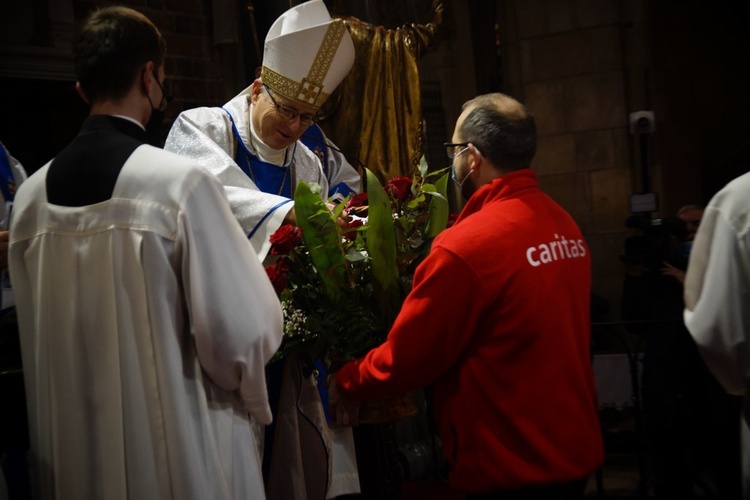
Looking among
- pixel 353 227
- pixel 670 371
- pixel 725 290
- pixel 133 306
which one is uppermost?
pixel 353 227

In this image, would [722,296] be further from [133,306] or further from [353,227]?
[133,306]

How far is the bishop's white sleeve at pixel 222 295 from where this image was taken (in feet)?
6.32

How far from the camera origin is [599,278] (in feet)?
22.0

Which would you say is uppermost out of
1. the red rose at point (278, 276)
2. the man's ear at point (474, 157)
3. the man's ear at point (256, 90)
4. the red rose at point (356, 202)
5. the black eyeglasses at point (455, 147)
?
the man's ear at point (256, 90)

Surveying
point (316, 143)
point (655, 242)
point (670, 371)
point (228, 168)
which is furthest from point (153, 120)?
point (670, 371)

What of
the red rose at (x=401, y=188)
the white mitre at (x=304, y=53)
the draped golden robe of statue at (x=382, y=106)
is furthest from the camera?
the draped golden robe of statue at (x=382, y=106)

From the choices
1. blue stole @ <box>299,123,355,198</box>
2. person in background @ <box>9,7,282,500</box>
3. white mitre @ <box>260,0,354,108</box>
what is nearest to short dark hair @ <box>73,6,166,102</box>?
person in background @ <box>9,7,282,500</box>

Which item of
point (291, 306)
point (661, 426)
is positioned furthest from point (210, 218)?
point (661, 426)

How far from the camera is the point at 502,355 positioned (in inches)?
86.4

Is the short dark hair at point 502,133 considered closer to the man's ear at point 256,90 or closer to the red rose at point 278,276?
the red rose at point 278,276

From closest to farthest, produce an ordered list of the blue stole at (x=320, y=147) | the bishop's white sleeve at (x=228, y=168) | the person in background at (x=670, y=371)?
the bishop's white sleeve at (x=228, y=168), the blue stole at (x=320, y=147), the person in background at (x=670, y=371)

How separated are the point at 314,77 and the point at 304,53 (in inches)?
3.3

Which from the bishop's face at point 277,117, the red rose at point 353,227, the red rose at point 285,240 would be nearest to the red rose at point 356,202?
the red rose at point 353,227

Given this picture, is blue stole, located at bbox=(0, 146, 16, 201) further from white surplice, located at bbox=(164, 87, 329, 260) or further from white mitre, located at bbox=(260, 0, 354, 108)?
white mitre, located at bbox=(260, 0, 354, 108)
